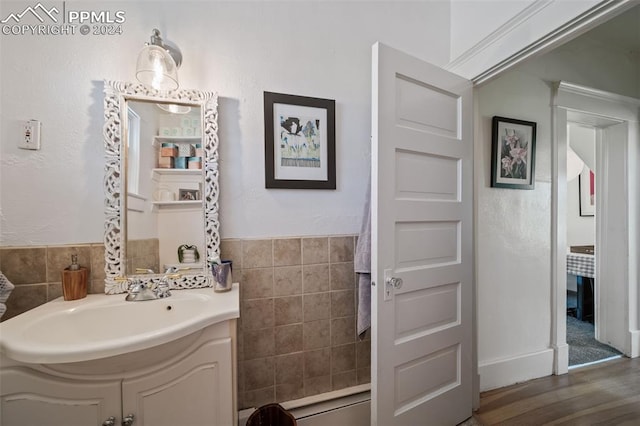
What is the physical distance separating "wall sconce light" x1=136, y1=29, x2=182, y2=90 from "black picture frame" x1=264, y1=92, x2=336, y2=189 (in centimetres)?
43

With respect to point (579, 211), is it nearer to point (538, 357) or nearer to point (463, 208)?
point (538, 357)

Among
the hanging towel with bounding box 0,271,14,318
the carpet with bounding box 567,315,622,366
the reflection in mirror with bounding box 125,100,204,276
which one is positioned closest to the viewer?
the hanging towel with bounding box 0,271,14,318

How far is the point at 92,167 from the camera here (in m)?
1.16

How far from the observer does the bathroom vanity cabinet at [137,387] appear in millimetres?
747

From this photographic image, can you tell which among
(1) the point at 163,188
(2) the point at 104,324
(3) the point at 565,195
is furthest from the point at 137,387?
(3) the point at 565,195

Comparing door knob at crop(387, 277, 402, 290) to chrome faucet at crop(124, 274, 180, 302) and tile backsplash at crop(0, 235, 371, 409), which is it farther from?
chrome faucet at crop(124, 274, 180, 302)

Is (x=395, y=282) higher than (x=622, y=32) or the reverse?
the reverse

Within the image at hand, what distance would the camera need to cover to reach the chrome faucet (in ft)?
3.59

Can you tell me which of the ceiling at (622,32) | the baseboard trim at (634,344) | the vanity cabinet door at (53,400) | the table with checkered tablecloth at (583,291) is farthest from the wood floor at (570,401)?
the ceiling at (622,32)

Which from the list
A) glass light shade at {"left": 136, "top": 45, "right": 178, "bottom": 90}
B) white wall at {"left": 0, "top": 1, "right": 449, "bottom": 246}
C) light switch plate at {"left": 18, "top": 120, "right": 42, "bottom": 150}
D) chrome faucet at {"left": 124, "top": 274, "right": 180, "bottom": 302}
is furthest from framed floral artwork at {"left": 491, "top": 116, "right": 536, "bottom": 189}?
light switch plate at {"left": 18, "top": 120, "right": 42, "bottom": 150}

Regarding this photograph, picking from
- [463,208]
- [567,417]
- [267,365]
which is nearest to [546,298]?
[567,417]

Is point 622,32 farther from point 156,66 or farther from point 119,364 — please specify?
point 119,364

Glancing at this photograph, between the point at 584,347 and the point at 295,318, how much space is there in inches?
109

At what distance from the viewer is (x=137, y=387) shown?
0.82 metres
